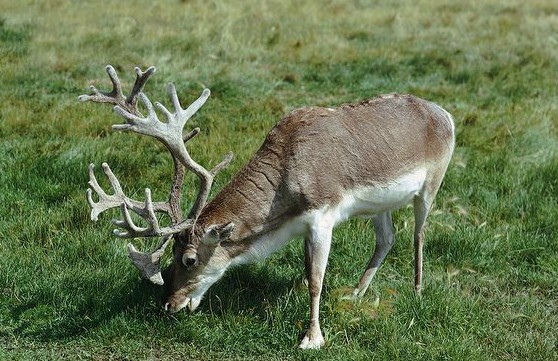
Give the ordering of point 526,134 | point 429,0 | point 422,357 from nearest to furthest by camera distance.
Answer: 1. point 422,357
2. point 526,134
3. point 429,0

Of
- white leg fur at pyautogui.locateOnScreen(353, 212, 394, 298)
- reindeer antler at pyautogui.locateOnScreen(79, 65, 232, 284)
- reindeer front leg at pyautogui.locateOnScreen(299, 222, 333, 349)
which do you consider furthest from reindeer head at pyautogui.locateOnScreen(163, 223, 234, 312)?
white leg fur at pyautogui.locateOnScreen(353, 212, 394, 298)

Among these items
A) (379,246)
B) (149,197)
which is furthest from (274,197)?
(379,246)

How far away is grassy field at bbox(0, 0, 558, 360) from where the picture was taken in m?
4.98

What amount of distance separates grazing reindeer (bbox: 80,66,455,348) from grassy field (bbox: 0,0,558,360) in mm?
413

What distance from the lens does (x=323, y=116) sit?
5.11 m

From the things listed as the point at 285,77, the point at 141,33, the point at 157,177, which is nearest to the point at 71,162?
the point at 157,177

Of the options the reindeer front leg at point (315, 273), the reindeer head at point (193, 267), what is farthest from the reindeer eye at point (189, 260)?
the reindeer front leg at point (315, 273)

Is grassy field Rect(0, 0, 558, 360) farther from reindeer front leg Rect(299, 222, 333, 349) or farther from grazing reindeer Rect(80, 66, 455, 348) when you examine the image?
grazing reindeer Rect(80, 66, 455, 348)

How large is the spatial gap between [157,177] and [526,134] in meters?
4.42

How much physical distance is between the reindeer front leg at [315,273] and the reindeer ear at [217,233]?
1.81 feet

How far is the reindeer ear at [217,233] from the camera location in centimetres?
462

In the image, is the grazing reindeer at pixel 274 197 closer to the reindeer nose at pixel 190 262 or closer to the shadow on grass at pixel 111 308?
the reindeer nose at pixel 190 262

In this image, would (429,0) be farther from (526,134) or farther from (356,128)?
(356,128)

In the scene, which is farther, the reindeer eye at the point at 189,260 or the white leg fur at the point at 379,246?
the white leg fur at the point at 379,246
